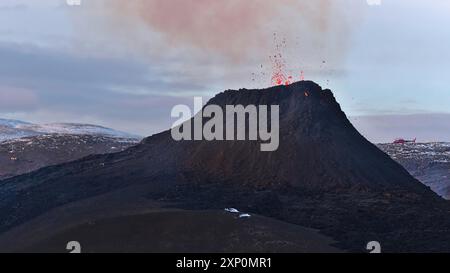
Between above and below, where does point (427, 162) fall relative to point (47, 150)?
below

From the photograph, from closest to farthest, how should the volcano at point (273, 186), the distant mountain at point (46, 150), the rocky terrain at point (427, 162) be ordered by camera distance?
the volcano at point (273, 186), the rocky terrain at point (427, 162), the distant mountain at point (46, 150)

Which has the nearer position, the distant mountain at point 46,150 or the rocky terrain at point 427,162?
the rocky terrain at point 427,162

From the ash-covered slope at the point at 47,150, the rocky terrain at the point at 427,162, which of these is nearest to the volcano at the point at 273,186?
the rocky terrain at the point at 427,162

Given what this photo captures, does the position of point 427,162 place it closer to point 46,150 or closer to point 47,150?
point 47,150

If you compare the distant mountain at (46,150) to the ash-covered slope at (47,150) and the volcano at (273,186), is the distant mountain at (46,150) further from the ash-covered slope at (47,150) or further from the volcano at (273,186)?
the volcano at (273,186)

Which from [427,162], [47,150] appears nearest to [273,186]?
[427,162]

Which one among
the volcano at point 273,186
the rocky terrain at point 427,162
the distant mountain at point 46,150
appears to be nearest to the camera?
the volcano at point 273,186
